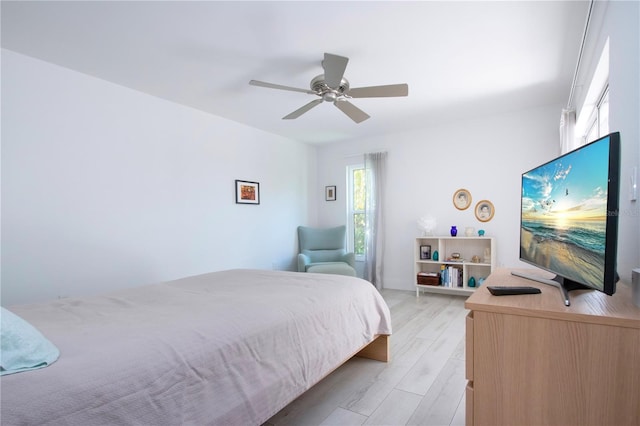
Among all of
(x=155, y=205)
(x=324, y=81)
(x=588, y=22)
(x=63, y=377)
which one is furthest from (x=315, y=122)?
(x=63, y=377)

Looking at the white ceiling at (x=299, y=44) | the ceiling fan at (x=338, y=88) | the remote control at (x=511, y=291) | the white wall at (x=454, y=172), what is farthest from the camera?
the white wall at (x=454, y=172)

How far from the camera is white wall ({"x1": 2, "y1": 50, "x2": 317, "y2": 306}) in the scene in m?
2.37

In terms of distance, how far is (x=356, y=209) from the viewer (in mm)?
5191

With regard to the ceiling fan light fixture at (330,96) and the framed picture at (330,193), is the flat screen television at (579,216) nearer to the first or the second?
the ceiling fan light fixture at (330,96)

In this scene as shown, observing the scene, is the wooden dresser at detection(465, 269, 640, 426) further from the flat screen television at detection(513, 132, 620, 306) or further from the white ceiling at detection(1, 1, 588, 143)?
the white ceiling at detection(1, 1, 588, 143)

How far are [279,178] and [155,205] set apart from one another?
6.30 feet

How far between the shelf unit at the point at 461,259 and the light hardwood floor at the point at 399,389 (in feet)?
4.20

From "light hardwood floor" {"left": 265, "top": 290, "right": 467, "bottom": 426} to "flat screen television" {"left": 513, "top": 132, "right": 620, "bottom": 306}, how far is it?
0.86 m

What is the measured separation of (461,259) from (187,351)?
375 centimetres

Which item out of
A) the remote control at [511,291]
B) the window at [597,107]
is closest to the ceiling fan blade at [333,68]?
the window at [597,107]

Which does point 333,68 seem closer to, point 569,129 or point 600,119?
point 600,119

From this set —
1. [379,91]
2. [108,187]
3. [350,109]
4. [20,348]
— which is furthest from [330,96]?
[20,348]

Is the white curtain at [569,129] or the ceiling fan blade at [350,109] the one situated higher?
the ceiling fan blade at [350,109]

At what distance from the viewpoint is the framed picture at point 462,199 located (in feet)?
13.7
